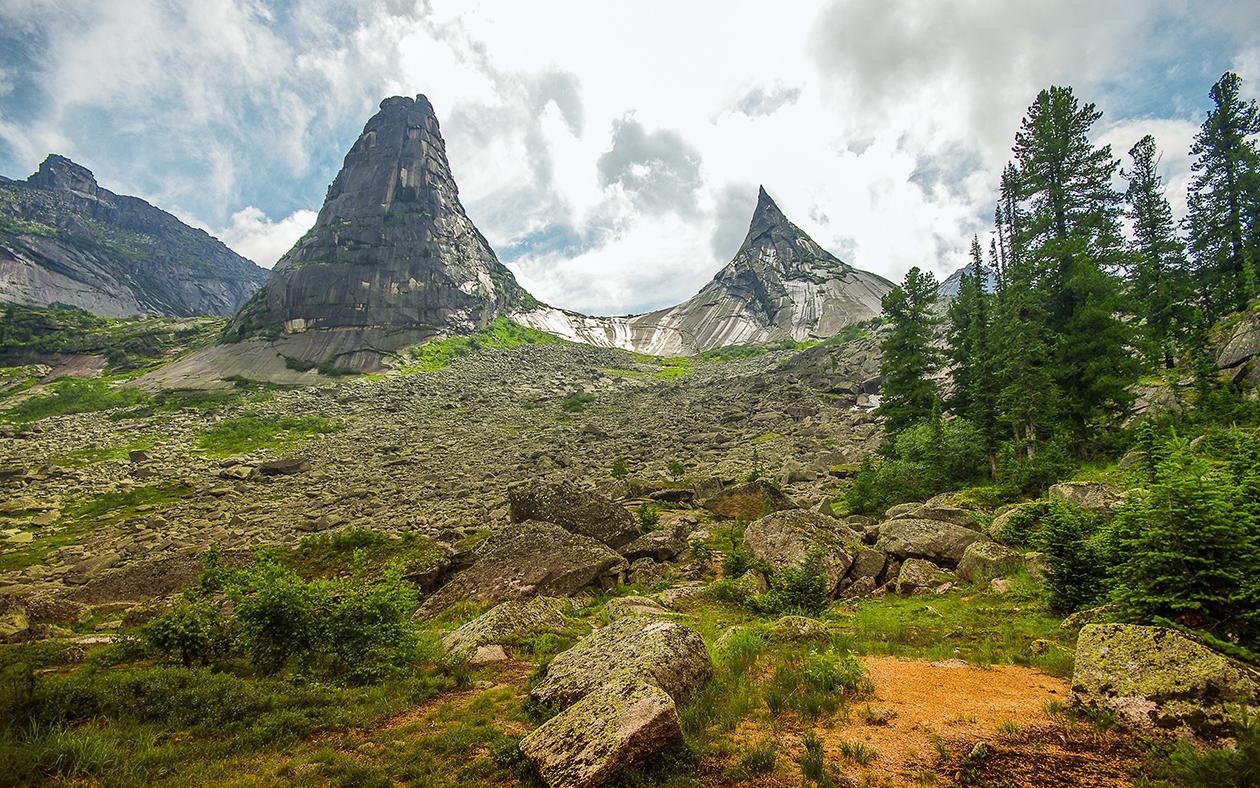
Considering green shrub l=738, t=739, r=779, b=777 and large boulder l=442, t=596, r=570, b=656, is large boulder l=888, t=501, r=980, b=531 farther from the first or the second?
green shrub l=738, t=739, r=779, b=777

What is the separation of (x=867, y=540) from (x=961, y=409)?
2098 cm

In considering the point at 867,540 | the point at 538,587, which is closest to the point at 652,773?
the point at 538,587

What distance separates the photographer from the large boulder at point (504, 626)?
11.5 metres

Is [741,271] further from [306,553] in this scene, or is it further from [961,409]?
[306,553]

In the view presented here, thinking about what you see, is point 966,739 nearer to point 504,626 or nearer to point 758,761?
point 758,761

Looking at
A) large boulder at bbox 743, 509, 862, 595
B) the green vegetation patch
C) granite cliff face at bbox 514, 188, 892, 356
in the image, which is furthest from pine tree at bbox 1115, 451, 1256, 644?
granite cliff face at bbox 514, 188, 892, 356

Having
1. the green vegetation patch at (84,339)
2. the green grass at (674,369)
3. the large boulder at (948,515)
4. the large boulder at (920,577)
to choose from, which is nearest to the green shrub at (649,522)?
the large boulder at (948,515)

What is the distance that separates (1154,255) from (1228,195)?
6.07 metres

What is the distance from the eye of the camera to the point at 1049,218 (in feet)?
96.4

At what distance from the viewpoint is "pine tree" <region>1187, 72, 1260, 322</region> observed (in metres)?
38.1

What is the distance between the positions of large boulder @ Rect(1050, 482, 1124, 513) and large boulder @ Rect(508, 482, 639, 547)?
15342mm

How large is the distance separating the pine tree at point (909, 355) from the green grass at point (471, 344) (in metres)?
85.8

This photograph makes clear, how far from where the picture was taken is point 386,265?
12069 cm

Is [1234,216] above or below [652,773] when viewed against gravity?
above
